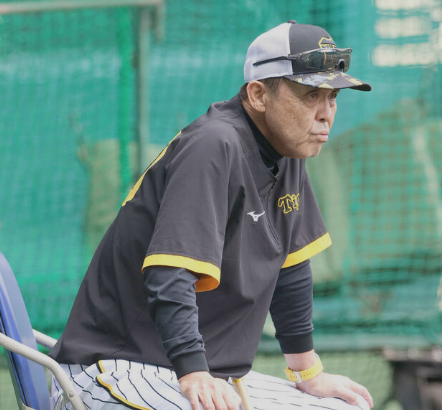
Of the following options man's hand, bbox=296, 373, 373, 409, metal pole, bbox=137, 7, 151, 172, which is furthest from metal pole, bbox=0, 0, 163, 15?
man's hand, bbox=296, 373, 373, 409

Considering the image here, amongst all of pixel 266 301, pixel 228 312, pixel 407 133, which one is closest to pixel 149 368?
pixel 228 312

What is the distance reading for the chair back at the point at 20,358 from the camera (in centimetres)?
204

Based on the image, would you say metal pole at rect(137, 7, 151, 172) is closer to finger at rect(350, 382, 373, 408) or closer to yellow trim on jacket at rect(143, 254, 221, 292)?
finger at rect(350, 382, 373, 408)

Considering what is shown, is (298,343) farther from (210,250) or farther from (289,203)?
(210,250)

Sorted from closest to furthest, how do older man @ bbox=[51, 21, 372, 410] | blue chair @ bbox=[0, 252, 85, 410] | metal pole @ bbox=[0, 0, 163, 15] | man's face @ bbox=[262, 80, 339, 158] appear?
older man @ bbox=[51, 21, 372, 410]
blue chair @ bbox=[0, 252, 85, 410]
man's face @ bbox=[262, 80, 339, 158]
metal pole @ bbox=[0, 0, 163, 15]

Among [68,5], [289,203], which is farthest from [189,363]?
[68,5]

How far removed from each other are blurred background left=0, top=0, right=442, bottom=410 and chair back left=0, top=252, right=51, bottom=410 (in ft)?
7.90

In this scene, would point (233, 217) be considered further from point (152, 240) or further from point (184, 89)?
point (184, 89)

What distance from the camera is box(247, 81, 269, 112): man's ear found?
7.13 ft

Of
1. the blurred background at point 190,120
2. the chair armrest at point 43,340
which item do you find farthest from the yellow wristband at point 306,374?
the blurred background at point 190,120

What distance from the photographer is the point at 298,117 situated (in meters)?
2.14

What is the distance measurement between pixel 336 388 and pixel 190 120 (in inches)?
107

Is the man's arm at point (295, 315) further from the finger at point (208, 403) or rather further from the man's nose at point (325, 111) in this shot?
the finger at point (208, 403)

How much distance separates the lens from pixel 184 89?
4.85 m
